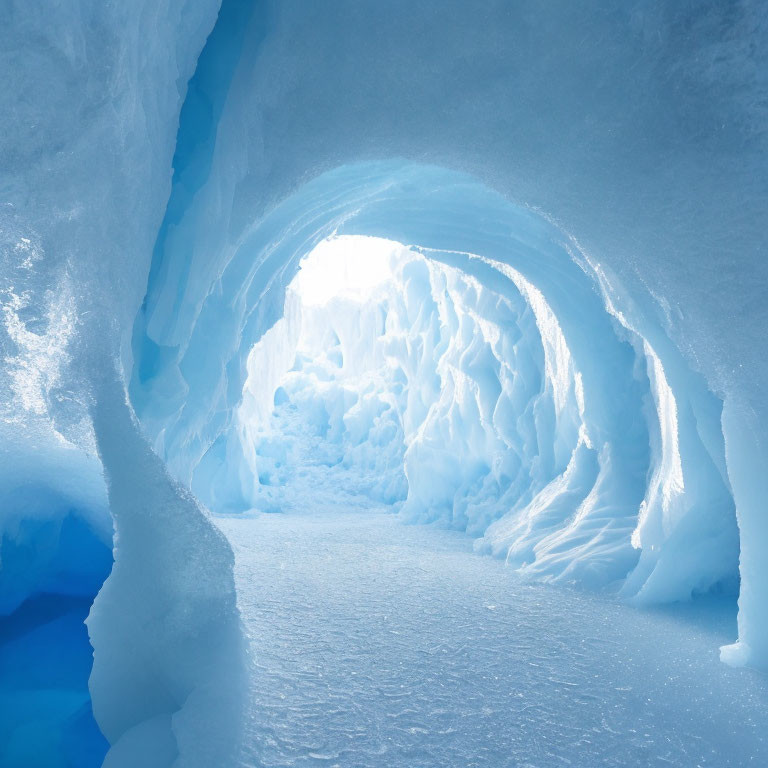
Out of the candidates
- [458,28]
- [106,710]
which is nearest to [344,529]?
[106,710]

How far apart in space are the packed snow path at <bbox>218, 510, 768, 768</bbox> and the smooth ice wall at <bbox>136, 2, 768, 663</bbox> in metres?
0.74

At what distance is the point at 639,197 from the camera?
333cm

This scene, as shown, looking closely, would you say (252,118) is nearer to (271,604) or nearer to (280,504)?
(271,604)

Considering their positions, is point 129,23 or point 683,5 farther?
point 683,5

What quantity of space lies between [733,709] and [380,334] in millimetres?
13234

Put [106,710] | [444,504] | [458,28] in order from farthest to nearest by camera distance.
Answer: [444,504] → [458,28] → [106,710]

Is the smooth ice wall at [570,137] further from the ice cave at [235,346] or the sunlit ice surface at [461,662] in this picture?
the sunlit ice surface at [461,662]

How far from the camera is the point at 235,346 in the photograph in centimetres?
588

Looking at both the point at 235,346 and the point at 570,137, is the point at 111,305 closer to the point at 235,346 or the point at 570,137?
the point at 570,137

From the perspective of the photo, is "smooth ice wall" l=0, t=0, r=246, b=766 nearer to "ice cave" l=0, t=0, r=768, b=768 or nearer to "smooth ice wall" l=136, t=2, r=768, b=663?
"ice cave" l=0, t=0, r=768, b=768

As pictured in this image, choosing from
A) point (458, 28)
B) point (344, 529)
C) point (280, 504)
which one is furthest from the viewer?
point (280, 504)

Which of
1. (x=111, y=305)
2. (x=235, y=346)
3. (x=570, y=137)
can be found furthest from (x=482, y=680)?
(x=235, y=346)

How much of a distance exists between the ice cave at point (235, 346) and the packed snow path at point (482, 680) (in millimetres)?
18

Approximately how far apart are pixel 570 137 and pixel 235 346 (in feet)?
11.9
